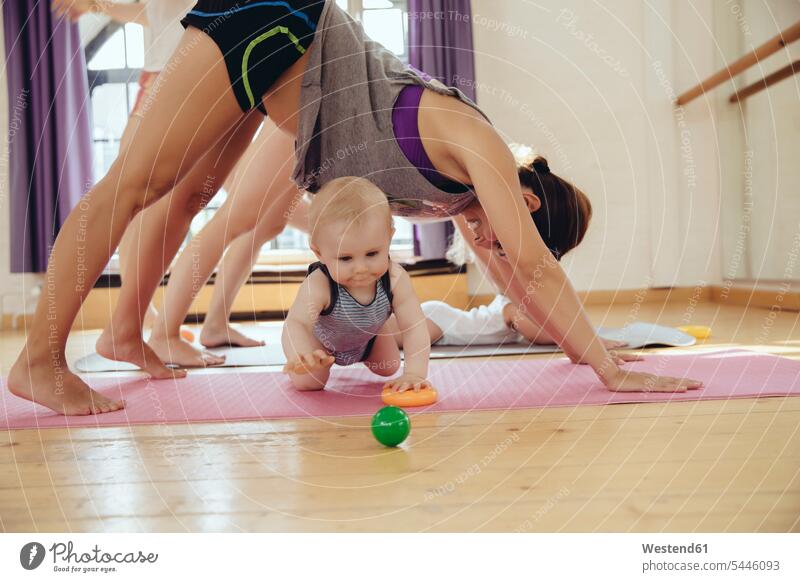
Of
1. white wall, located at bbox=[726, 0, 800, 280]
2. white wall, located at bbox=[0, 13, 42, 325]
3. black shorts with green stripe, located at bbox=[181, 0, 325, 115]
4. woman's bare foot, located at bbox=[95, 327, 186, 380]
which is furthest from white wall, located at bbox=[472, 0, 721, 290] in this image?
white wall, located at bbox=[0, 13, 42, 325]

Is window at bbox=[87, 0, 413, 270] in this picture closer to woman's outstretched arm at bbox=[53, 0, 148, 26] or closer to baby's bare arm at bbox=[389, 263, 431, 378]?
woman's outstretched arm at bbox=[53, 0, 148, 26]

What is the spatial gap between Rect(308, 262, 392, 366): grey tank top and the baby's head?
0.04 metres

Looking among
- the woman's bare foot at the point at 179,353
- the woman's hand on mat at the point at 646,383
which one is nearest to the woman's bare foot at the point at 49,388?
the woman's bare foot at the point at 179,353

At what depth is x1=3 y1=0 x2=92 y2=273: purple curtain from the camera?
338cm

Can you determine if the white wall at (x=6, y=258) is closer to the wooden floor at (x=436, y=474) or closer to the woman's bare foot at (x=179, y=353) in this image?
the woman's bare foot at (x=179, y=353)

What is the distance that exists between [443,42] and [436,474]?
2.88m

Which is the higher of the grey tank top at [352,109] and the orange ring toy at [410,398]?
the grey tank top at [352,109]

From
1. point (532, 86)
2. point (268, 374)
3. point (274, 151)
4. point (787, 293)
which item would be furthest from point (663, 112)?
point (268, 374)

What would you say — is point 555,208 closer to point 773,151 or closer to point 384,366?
point 384,366

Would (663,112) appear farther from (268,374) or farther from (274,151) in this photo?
(268,374)

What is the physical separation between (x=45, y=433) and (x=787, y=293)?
96.2 inches

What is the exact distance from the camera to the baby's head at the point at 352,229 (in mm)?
1126

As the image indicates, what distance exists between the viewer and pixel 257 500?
651 millimetres

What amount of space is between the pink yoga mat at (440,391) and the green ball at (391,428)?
0.18 metres
